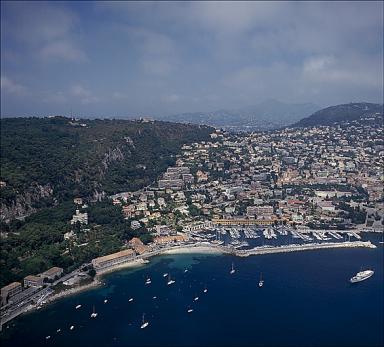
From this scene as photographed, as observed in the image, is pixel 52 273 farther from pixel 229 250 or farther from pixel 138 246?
pixel 229 250

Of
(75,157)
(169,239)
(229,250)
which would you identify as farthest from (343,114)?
(229,250)

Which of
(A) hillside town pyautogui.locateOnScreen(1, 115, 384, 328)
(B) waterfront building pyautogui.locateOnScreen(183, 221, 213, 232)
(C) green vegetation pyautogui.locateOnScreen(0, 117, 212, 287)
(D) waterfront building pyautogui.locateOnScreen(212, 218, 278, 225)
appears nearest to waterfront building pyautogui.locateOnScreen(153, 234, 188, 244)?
(A) hillside town pyautogui.locateOnScreen(1, 115, 384, 328)

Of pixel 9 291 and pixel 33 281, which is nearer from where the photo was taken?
pixel 9 291

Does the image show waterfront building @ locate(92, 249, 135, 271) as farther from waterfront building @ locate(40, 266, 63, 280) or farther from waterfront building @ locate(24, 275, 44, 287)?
waterfront building @ locate(24, 275, 44, 287)

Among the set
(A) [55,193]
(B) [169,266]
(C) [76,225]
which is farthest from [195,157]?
(B) [169,266]

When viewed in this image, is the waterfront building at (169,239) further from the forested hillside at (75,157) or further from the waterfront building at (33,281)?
the forested hillside at (75,157)
